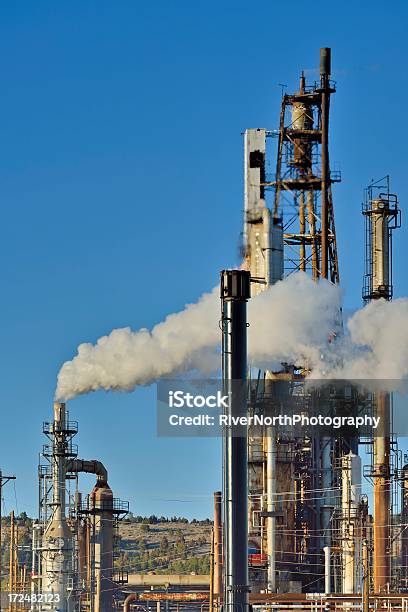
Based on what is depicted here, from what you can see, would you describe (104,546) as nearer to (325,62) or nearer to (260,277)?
(260,277)

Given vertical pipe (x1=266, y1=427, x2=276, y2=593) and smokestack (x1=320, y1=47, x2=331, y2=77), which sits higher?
smokestack (x1=320, y1=47, x2=331, y2=77)

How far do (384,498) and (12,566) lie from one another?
1624 cm

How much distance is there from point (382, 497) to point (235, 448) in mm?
19497

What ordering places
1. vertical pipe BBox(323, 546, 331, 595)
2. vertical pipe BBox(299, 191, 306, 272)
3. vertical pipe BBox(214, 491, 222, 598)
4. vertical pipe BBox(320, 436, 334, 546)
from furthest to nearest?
vertical pipe BBox(299, 191, 306, 272) < vertical pipe BBox(320, 436, 334, 546) < vertical pipe BBox(214, 491, 222, 598) < vertical pipe BBox(323, 546, 331, 595)

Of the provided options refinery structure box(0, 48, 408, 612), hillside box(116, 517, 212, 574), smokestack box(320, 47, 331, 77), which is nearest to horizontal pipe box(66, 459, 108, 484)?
refinery structure box(0, 48, 408, 612)

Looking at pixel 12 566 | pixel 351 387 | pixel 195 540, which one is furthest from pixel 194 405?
pixel 195 540

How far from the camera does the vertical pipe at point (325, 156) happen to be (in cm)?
6141

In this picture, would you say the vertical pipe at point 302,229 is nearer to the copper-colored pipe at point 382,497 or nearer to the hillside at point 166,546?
the copper-colored pipe at point 382,497

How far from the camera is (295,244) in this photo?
62938 millimetres

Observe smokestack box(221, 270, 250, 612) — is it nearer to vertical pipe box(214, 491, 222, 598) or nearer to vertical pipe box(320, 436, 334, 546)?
vertical pipe box(214, 491, 222, 598)

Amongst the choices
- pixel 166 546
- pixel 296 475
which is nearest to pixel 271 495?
pixel 296 475

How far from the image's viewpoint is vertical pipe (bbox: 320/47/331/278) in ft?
201

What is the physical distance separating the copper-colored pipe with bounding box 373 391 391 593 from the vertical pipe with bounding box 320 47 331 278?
18.5 ft

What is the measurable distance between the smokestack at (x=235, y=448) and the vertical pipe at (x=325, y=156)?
58.4ft
